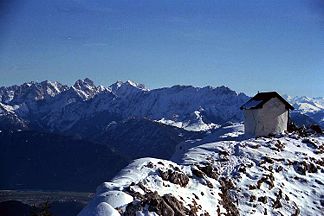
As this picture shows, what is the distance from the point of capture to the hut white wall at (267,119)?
55.8m

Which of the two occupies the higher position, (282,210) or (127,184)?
(127,184)

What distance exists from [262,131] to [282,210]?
19.6m

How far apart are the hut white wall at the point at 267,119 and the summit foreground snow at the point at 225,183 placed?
5.49 m

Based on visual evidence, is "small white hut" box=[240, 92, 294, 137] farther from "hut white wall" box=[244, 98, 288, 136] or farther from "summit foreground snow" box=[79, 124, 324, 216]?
"summit foreground snow" box=[79, 124, 324, 216]

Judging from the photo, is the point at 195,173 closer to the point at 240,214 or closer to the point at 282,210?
the point at 240,214

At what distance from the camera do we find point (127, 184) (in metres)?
31.7

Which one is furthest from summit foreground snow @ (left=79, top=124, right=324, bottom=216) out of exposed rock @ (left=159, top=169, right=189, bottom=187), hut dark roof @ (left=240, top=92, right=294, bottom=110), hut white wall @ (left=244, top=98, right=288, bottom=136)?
hut dark roof @ (left=240, top=92, right=294, bottom=110)

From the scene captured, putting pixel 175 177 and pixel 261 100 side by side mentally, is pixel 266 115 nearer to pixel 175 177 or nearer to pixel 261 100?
pixel 261 100

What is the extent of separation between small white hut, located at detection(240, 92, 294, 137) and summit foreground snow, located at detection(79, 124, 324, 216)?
5555mm

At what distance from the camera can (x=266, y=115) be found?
185ft

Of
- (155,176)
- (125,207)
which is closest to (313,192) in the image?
(155,176)

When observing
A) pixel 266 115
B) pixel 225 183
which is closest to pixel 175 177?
pixel 225 183

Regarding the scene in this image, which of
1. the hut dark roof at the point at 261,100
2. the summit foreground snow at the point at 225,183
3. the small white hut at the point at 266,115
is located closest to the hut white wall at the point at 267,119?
the small white hut at the point at 266,115

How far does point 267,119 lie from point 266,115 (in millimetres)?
445
